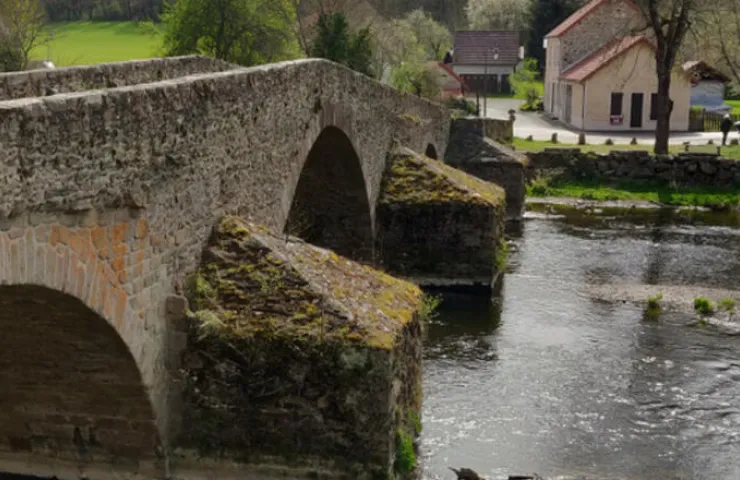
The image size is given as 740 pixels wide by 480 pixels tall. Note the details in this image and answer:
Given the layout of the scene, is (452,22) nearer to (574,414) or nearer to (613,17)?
(613,17)

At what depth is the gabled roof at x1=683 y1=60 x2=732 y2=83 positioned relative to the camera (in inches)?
1836

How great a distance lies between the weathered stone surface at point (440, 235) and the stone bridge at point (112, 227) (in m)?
6.15

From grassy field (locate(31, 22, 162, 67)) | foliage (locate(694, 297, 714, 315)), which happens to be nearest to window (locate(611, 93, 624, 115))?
grassy field (locate(31, 22, 162, 67))

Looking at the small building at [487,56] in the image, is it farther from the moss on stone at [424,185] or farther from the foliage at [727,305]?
the foliage at [727,305]

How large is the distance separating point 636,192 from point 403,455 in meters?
23.2

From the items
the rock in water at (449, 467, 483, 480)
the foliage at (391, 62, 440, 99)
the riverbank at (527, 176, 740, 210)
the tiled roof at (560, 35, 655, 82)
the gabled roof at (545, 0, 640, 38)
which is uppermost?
the gabled roof at (545, 0, 640, 38)

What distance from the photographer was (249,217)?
10531mm

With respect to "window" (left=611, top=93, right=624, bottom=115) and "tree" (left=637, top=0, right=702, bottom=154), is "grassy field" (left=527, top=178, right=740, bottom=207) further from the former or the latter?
"window" (left=611, top=93, right=624, bottom=115)

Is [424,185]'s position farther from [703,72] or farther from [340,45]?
[703,72]

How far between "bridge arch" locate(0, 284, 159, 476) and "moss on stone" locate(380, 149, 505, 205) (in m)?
10.1

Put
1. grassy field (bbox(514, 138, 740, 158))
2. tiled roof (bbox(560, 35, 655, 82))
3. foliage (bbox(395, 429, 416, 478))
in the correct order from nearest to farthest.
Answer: foliage (bbox(395, 429, 416, 478)), grassy field (bbox(514, 138, 740, 158)), tiled roof (bbox(560, 35, 655, 82))

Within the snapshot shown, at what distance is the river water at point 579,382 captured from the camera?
421 inches

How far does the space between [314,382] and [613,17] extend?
4196 cm

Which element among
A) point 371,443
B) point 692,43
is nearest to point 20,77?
point 371,443
